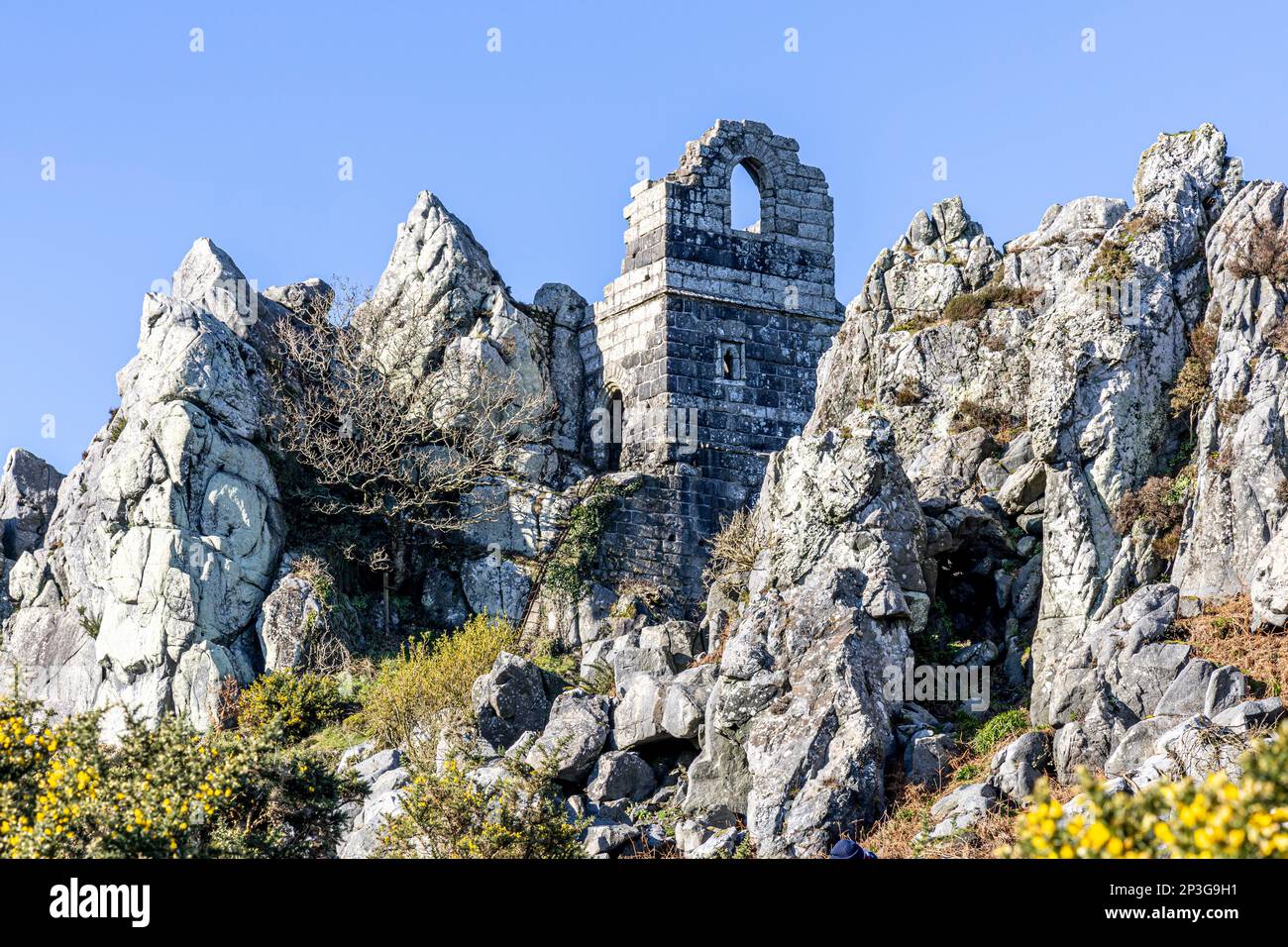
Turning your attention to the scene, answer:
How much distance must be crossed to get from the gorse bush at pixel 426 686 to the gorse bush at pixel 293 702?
63 centimetres

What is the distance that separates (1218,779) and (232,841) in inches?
441

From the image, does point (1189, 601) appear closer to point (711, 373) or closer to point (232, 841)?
point (232, 841)

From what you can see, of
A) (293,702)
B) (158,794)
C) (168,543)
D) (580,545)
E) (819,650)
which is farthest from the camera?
(580,545)

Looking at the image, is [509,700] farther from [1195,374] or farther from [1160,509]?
[1195,374]

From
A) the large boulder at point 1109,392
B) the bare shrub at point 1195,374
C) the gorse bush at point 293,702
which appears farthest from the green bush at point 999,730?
the gorse bush at point 293,702

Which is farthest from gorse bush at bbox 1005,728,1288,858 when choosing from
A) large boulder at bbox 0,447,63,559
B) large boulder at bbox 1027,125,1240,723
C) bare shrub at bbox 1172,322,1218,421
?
large boulder at bbox 0,447,63,559

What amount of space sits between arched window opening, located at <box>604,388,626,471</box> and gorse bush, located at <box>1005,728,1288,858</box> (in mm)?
26109

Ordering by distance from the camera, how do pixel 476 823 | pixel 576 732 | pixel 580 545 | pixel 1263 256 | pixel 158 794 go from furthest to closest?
1. pixel 580 545
2. pixel 576 732
3. pixel 1263 256
4. pixel 476 823
5. pixel 158 794

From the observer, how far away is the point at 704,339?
35906 millimetres

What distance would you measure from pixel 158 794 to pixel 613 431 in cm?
1961

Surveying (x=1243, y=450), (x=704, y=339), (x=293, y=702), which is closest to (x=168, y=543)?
(x=293, y=702)

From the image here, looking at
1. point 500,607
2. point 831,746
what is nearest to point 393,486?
point 500,607

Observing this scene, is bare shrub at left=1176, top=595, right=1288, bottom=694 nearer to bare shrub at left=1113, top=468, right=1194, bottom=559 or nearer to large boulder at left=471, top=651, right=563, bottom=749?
bare shrub at left=1113, top=468, right=1194, bottom=559

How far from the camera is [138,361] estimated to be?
111 ft
